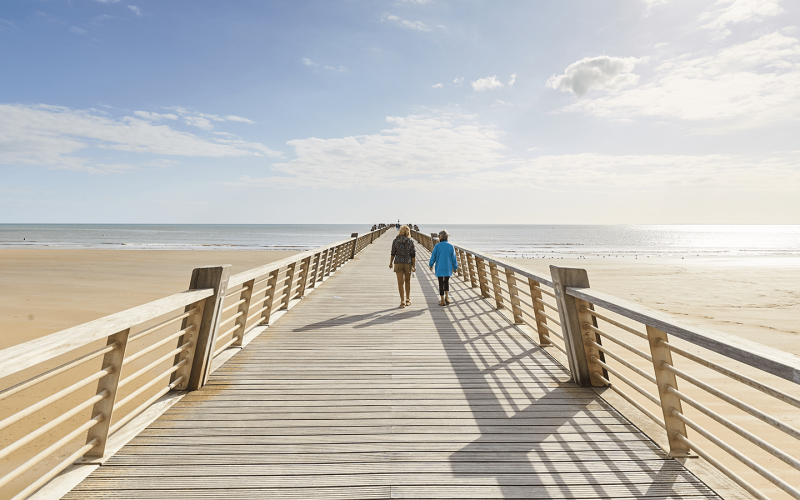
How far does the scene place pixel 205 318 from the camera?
12.3 ft

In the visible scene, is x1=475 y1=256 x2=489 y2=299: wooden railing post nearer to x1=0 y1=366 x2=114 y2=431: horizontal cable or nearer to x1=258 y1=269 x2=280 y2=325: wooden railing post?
x1=258 y1=269 x2=280 y2=325: wooden railing post

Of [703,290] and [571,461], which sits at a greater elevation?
[571,461]

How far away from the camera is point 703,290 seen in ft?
54.7

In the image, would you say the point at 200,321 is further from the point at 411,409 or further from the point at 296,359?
the point at 411,409

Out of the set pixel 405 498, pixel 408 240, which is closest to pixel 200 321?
pixel 405 498

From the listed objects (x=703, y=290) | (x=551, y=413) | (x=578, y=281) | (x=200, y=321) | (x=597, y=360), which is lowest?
(x=703, y=290)

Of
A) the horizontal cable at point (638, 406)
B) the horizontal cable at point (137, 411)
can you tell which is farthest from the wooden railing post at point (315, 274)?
the horizontal cable at point (638, 406)

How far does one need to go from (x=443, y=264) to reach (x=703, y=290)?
47.0ft

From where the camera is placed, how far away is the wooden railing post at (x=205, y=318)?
3.76 metres

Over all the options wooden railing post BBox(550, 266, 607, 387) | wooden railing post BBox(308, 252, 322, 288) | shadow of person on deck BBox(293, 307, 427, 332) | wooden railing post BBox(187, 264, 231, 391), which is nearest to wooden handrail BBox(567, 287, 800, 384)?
wooden railing post BBox(550, 266, 607, 387)

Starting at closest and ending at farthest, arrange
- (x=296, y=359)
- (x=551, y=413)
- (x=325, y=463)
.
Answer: (x=325, y=463) → (x=551, y=413) → (x=296, y=359)

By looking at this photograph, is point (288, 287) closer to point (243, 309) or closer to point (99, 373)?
point (243, 309)

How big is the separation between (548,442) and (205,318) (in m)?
2.95

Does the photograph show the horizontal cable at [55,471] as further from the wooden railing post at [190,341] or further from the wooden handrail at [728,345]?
the wooden handrail at [728,345]
